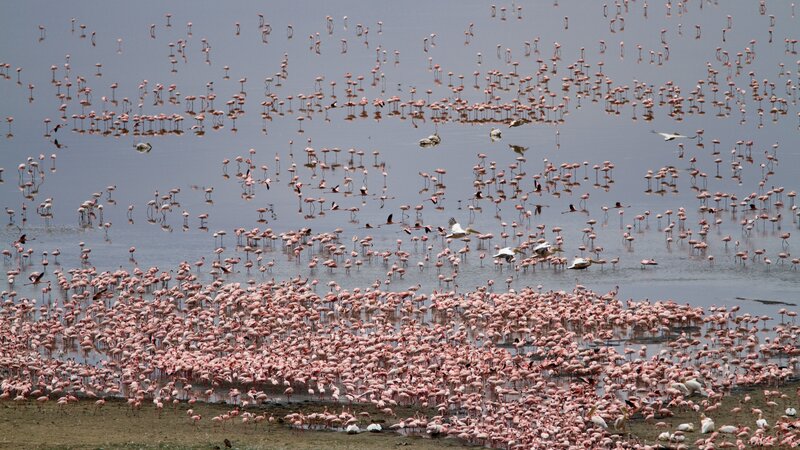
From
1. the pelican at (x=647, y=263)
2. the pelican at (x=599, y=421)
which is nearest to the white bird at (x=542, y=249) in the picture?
the pelican at (x=647, y=263)

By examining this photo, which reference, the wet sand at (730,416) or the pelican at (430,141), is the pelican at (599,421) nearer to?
the wet sand at (730,416)

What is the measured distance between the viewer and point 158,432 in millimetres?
17500

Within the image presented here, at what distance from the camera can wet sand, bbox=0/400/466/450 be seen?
55.1 feet

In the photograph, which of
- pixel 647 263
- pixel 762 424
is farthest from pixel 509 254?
pixel 762 424

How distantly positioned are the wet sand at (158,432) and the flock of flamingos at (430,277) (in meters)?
0.21

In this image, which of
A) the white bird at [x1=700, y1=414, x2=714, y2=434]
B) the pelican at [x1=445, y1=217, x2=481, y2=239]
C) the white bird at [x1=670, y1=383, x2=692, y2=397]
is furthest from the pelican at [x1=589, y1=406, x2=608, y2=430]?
the pelican at [x1=445, y1=217, x2=481, y2=239]

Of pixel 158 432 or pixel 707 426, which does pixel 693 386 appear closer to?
pixel 707 426

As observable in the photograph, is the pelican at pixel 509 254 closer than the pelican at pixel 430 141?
Yes

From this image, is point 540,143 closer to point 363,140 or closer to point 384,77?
point 363,140

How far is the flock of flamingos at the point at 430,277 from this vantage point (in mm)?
18594

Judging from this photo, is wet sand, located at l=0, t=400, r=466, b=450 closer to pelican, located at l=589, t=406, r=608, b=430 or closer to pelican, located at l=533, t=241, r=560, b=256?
pelican, located at l=589, t=406, r=608, b=430

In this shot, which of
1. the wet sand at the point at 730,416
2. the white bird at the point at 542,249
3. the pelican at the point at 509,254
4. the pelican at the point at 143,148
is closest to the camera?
the wet sand at the point at 730,416

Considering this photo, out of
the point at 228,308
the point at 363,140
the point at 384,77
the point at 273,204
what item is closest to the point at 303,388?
the point at 228,308

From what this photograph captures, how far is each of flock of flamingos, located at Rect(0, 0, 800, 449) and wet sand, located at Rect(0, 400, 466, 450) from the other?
208 mm
